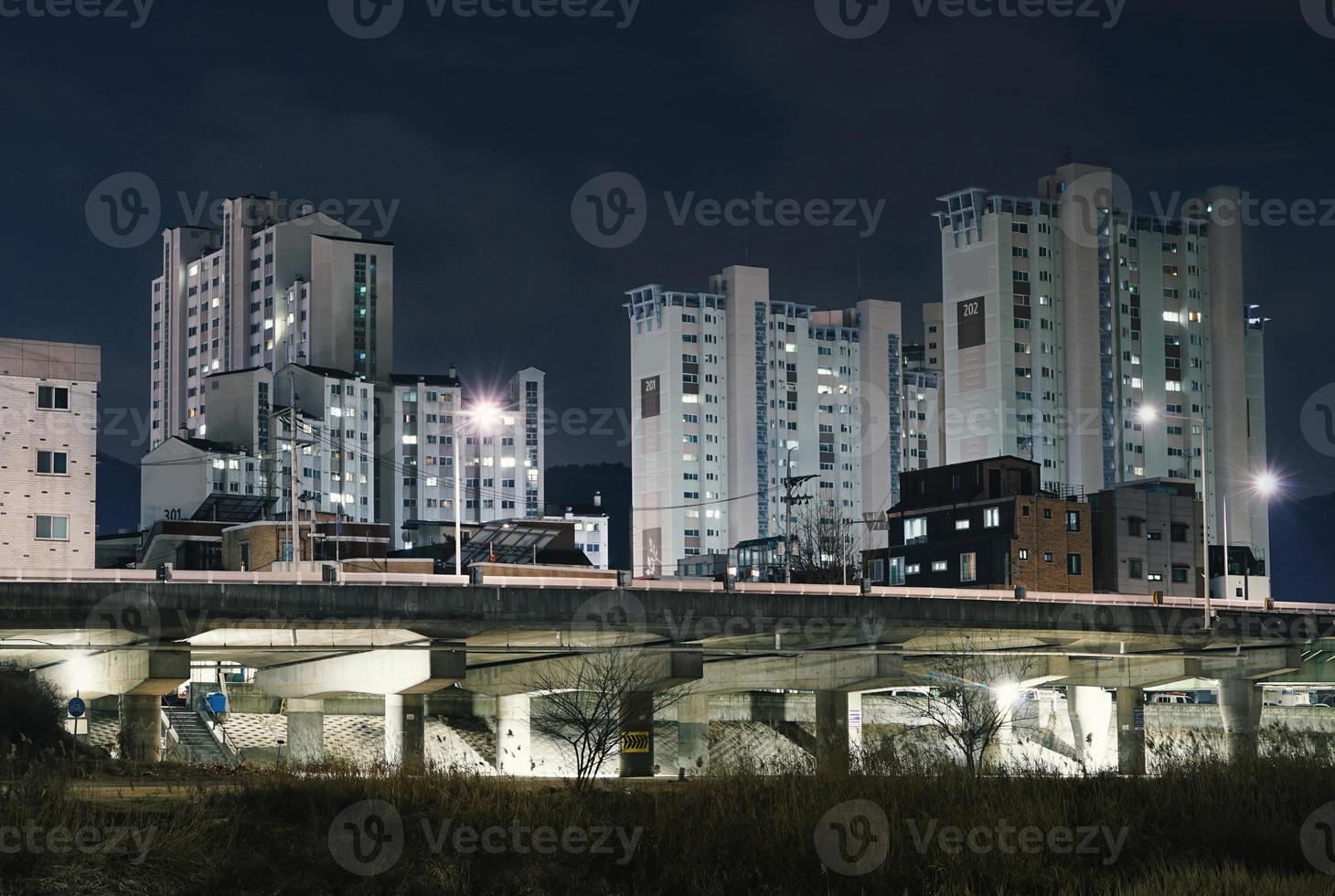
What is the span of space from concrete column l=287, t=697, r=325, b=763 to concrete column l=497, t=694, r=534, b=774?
789 centimetres

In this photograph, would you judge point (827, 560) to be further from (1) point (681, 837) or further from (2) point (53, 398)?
(1) point (681, 837)

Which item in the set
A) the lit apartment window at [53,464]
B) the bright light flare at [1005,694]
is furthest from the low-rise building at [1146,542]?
the lit apartment window at [53,464]

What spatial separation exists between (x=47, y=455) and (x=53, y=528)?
3759mm

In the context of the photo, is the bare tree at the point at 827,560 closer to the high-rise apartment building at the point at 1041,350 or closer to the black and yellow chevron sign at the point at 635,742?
the high-rise apartment building at the point at 1041,350

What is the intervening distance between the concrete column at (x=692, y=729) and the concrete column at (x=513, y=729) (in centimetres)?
823

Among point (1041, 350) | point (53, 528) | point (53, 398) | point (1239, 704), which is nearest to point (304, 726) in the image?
point (53, 528)

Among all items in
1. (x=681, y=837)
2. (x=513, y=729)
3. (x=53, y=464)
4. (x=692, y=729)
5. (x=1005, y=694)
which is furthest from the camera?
(x=53, y=464)

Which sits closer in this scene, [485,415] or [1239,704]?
[485,415]

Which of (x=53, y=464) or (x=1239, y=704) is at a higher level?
(x=53, y=464)

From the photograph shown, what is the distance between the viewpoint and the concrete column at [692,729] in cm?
7838

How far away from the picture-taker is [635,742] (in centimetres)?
6356

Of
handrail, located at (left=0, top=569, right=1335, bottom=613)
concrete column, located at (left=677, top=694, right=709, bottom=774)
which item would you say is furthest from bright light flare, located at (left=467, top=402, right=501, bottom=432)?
concrete column, located at (left=677, top=694, right=709, bottom=774)

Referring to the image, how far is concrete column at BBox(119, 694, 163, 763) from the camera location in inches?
2320

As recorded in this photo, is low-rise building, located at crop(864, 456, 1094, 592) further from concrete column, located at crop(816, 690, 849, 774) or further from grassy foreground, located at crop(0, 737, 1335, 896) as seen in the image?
grassy foreground, located at crop(0, 737, 1335, 896)
